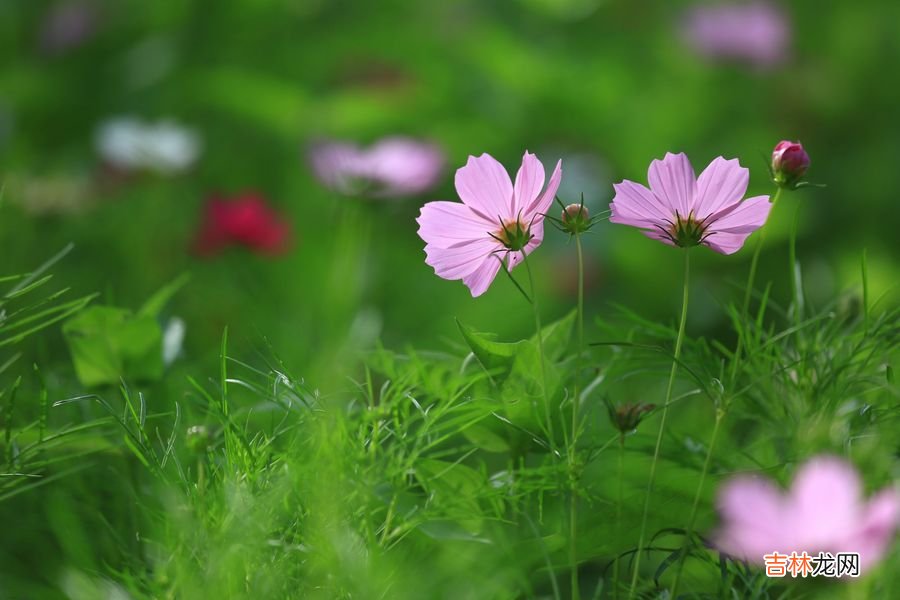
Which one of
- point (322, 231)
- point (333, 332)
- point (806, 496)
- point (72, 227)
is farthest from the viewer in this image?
point (322, 231)

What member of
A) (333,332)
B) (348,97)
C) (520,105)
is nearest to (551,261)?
(520,105)

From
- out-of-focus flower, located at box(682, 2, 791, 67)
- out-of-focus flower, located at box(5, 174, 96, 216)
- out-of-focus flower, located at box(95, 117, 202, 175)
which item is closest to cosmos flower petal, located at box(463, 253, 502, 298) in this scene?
out-of-focus flower, located at box(5, 174, 96, 216)

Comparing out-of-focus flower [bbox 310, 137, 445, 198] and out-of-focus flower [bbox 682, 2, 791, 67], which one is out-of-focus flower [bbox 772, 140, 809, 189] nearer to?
out-of-focus flower [bbox 310, 137, 445, 198]

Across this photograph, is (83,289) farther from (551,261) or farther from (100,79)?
(100,79)

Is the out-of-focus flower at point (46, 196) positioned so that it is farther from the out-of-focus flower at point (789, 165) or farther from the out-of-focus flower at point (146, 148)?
the out-of-focus flower at point (789, 165)

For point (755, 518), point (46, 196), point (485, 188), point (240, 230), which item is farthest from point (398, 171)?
point (755, 518)

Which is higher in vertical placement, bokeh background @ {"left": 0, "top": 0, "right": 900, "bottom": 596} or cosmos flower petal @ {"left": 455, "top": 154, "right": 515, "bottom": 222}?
cosmos flower petal @ {"left": 455, "top": 154, "right": 515, "bottom": 222}

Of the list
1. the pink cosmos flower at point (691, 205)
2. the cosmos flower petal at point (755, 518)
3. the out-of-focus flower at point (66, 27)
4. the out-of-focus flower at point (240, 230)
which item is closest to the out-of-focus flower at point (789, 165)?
the pink cosmos flower at point (691, 205)
